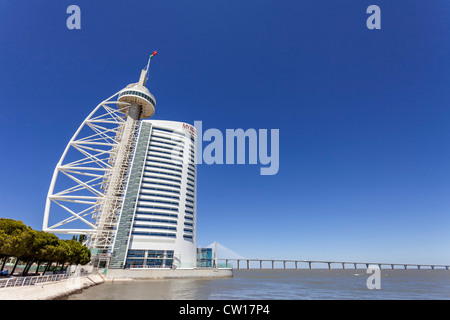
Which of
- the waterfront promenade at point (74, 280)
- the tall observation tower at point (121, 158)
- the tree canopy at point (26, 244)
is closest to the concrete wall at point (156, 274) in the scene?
the waterfront promenade at point (74, 280)

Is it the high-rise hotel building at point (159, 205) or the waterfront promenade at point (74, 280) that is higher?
the high-rise hotel building at point (159, 205)

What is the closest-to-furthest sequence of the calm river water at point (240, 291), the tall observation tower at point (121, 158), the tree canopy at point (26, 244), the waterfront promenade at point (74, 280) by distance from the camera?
the waterfront promenade at point (74, 280) → the tree canopy at point (26, 244) → the calm river water at point (240, 291) → the tall observation tower at point (121, 158)

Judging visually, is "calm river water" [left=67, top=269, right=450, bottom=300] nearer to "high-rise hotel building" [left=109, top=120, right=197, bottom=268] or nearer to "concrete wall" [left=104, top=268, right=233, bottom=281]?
"concrete wall" [left=104, top=268, right=233, bottom=281]

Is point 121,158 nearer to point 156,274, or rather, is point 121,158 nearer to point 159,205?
point 159,205

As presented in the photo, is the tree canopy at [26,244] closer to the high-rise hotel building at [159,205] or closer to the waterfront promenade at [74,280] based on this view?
the waterfront promenade at [74,280]

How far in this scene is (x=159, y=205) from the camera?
81.6 meters

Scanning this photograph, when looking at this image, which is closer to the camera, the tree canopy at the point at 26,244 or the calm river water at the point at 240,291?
the tree canopy at the point at 26,244

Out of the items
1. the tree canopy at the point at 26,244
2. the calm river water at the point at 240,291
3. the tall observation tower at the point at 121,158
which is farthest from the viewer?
the tall observation tower at the point at 121,158

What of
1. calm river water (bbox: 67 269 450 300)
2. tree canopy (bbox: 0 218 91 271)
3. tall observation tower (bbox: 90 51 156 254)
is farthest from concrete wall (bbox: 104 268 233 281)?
tree canopy (bbox: 0 218 91 271)

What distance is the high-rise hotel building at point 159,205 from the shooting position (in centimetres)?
7388

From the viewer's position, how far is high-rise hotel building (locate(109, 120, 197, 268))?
73.9m

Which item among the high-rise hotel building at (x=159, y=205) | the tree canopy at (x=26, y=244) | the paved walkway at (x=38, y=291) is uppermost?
the high-rise hotel building at (x=159, y=205)
